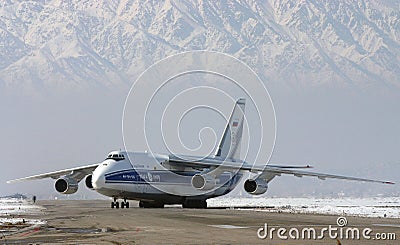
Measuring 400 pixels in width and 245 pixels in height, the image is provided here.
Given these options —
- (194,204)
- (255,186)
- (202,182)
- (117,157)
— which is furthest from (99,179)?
(255,186)

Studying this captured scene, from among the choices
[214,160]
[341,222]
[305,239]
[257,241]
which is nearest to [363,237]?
[305,239]

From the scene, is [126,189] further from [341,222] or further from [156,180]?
[341,222]

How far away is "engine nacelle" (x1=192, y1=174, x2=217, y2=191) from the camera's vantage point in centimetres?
4975

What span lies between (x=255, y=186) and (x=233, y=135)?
8.98 meters

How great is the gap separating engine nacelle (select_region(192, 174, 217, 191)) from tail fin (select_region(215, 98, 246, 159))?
7.38 m

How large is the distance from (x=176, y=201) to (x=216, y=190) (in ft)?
10.1

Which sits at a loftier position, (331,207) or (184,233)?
(331,207)

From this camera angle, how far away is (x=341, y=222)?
2778 centimetres

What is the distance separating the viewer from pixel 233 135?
5862cm

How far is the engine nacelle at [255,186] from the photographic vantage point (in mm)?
50406

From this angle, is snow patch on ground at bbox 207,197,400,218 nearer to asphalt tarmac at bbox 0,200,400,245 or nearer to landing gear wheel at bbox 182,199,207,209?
landing gear wheel at bbox 182,199,207,209

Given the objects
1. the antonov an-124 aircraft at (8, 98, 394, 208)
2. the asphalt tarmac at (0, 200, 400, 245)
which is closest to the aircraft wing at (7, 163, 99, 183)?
the antonov an-124 aircraft at (8, 98, 394, 208)

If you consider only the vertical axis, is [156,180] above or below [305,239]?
above

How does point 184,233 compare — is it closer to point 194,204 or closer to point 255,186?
point 255,186
